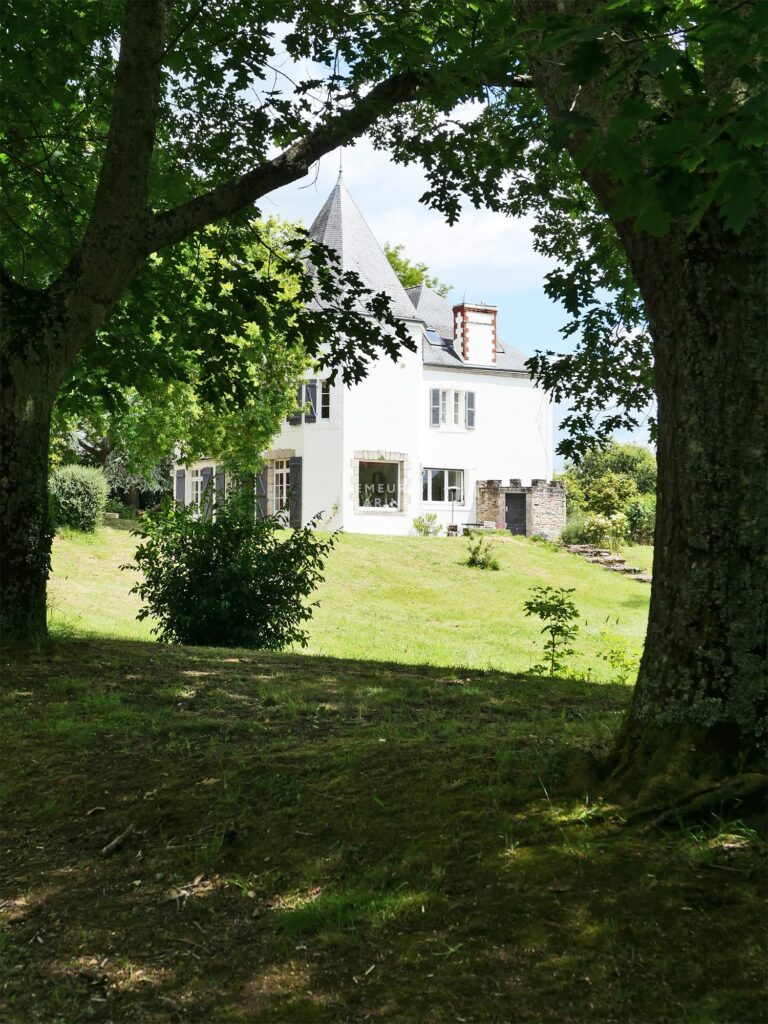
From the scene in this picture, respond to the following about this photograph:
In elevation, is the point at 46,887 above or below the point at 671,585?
below

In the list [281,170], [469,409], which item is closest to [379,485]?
[469,409]

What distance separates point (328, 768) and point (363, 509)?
2959cm

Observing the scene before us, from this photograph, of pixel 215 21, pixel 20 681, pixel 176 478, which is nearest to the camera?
pixel 20 681

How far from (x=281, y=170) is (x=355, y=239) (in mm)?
28845

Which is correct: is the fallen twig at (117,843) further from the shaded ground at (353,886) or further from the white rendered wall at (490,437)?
the white rendered wall at (490,437)

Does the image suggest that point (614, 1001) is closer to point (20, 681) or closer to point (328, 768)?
point (328, 768)

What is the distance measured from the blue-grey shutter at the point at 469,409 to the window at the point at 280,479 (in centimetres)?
752

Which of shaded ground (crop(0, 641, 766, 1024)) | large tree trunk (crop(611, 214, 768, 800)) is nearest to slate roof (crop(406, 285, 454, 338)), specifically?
shaded ground (crop(0, 641, 766, 1024))

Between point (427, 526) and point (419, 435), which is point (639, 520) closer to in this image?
point (427, 526)

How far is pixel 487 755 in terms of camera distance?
15.4ft

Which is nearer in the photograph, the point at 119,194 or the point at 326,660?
the point at 119,194

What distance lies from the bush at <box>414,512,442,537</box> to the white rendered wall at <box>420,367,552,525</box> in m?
0.78

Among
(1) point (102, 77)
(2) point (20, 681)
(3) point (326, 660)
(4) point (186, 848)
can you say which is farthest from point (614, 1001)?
(1) point (102, 77)

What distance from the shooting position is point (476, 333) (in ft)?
127
